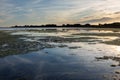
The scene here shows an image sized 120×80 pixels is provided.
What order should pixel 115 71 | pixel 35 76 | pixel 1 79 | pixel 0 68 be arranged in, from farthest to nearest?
pixel 0 68 < pixel 115 71 < pixel 35 76 < pixel 1 79

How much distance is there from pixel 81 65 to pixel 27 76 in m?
4.38

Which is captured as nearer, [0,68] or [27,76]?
[27,76]


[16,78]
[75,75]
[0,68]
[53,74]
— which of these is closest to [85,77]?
[75,75]

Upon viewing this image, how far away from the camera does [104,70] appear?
41.5 ft

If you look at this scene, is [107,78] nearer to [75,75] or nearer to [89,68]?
[75,75]

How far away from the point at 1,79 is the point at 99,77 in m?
4.81

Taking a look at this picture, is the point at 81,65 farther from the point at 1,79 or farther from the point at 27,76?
the point at 1,79

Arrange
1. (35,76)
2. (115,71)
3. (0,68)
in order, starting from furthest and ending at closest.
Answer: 1. (0,68)
2. (115,71)
3. (35,76)

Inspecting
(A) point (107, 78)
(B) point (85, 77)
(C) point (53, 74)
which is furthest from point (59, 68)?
(A) point (107, 78)

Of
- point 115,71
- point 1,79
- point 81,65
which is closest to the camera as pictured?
point 1,79

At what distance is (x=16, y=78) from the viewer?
35.0 feet

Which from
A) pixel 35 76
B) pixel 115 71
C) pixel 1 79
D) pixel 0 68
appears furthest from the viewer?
pixel 0 68

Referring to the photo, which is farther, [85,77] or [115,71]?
[115,71]

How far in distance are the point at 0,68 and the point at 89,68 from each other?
5.42 meters
